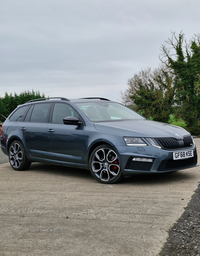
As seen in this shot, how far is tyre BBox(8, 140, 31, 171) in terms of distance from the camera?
8773 millimetres

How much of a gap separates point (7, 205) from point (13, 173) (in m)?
3.32

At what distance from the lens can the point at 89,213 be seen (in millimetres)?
4781

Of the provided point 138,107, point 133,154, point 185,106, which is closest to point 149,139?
point 133,154

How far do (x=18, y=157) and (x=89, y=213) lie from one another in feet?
14.8

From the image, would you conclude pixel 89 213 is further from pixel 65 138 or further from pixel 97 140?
pixel 65 138

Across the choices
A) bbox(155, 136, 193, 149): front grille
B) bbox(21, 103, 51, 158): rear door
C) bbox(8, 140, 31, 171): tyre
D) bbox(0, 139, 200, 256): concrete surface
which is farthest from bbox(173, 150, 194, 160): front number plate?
bbox(8, 140, 31, 171): tyre

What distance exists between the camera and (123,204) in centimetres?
521

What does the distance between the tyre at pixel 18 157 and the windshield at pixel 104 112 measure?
1.98m

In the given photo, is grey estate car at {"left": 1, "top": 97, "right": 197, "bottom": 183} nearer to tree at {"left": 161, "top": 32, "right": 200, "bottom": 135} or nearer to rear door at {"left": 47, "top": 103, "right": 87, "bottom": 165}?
rear door at {"left": 47, "top": 103, "right": 87, "bottom": 165}

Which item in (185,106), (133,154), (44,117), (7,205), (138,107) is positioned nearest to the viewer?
(7,205)

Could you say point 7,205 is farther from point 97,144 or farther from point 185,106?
point 185,106

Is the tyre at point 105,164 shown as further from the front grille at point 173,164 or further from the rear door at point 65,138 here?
the front grille at point 173,164

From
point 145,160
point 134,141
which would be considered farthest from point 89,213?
point 134,141

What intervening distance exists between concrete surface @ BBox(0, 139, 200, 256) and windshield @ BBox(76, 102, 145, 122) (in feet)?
4.10
